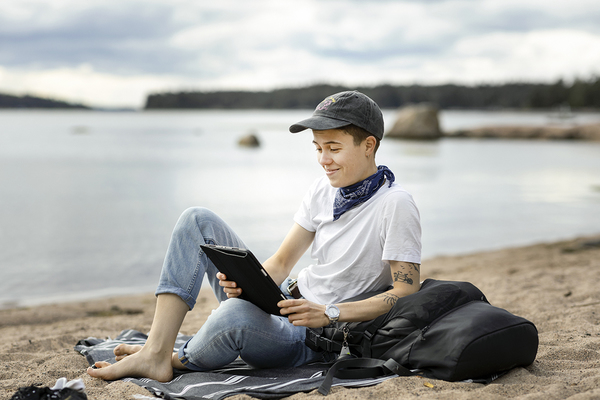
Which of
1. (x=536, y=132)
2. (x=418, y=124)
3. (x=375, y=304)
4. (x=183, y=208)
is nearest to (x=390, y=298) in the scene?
(x=375, y=304)

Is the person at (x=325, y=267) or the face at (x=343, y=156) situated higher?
the face at (x=343, y=156)

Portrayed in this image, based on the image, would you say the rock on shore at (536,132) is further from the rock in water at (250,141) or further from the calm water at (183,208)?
the calm water at (183,208)

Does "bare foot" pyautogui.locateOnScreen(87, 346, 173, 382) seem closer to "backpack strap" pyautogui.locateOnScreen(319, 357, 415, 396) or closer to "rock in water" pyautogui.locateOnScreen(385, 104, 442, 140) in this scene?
"backpack strap" pyautogui.locateOnScreen(319, 357, 415, 396)

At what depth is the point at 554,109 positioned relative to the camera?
9656cm

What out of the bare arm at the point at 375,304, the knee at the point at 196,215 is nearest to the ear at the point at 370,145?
the bare arm at the point at 375,304

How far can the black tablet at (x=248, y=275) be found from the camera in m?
2.58

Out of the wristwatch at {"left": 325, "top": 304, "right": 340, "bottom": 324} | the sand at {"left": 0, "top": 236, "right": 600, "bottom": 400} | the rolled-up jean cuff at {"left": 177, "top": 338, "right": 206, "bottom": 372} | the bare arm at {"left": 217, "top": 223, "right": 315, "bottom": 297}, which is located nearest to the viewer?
the sand at {"left": 0, "top": 236, "right": 600, "bottom": 400}

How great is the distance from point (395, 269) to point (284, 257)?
76cm

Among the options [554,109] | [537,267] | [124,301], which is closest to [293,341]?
[124,301]

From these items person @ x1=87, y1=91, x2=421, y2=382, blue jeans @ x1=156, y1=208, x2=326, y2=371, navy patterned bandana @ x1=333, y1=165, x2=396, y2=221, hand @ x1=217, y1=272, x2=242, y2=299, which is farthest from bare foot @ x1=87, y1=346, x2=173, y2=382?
navy patterned bandana @ x1=333, y1=165, x2=396, y2=221

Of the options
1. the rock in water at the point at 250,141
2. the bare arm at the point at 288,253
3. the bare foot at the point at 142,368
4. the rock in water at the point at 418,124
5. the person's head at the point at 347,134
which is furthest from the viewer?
the rock in water at the point at 418,124

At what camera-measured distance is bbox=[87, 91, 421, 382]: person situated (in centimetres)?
271

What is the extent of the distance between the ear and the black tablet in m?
0.85

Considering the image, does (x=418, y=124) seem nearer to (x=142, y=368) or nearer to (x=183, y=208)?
(x=183, y=208)
